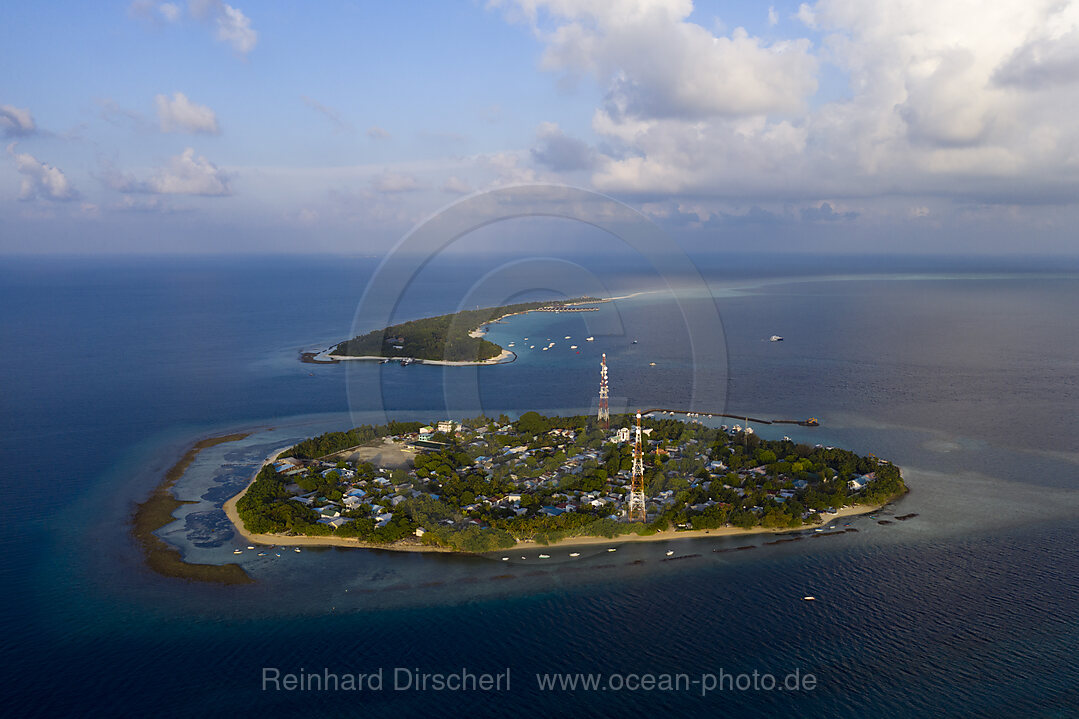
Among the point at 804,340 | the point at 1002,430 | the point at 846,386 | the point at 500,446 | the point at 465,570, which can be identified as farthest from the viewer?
the point at 804,340

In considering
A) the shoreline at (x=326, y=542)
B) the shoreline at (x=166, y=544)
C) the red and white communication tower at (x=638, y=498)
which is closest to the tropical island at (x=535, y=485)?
the shoreline at (x=326, y=542)

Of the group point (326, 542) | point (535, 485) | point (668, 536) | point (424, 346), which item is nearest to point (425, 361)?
point (424, 346)

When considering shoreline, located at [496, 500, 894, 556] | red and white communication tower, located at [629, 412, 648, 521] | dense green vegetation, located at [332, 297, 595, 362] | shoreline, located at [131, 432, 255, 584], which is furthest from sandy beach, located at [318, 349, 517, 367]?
shoreline, located at [496, 500, 894, 556]

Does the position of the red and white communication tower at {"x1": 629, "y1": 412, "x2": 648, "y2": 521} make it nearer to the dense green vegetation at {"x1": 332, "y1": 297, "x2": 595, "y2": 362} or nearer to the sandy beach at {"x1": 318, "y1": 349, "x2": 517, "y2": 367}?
the sandy beach at {"x1": 318, "y1": 349, "x2": 517, "y2": 367}

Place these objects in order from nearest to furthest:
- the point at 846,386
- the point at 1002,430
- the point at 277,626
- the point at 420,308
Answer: the point at 277,626
the point at 1002,430
the point at 846,386
the point at 420,308

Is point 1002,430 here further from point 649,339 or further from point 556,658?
point 649,339

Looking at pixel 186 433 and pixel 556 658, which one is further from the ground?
→ pixel 186 433

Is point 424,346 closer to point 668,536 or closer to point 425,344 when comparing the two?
point 425,344

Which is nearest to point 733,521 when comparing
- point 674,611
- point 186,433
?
point 674,611
